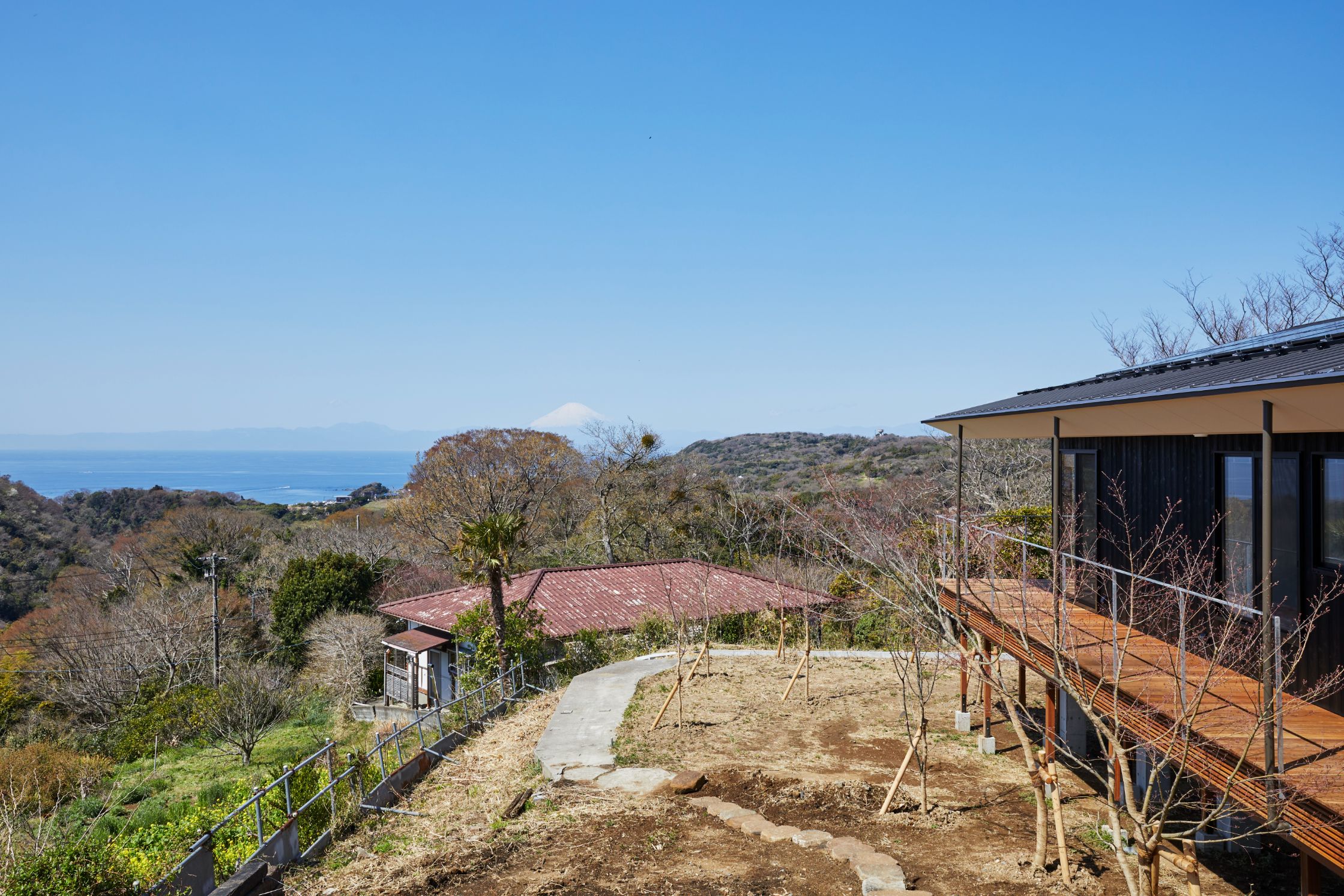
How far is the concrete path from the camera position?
10656 mm

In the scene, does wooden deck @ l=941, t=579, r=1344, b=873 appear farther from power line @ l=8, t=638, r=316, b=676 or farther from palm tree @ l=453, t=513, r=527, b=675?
power line @ l=8, t=638, r=316, b=676

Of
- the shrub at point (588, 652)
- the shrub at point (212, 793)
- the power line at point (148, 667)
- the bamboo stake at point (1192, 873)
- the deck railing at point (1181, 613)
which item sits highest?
the deck railing at point (1181, 613)

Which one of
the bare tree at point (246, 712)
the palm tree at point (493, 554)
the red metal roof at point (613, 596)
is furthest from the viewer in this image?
the bare tree at point (246, 712)

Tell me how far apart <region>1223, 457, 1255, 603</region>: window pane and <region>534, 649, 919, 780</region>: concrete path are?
7112mm

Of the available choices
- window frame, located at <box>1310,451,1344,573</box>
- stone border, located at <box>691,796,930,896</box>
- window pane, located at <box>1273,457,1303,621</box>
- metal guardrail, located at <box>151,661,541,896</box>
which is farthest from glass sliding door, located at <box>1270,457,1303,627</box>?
metal guardrail, located at <box>151,661,541,896</box>

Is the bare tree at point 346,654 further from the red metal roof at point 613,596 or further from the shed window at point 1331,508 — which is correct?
the shed window at point 1331,508

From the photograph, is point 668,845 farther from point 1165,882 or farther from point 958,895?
point 1165,882

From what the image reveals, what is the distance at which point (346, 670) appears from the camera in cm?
2903

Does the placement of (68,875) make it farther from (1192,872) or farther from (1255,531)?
(1255,531)

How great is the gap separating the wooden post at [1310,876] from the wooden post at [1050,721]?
57.3 inches

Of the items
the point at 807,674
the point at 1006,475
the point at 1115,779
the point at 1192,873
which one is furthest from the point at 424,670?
the point at 1192,873

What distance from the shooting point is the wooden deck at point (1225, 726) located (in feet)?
15.1

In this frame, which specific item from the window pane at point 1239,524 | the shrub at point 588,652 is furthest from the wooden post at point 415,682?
the window pane at point 1239,524

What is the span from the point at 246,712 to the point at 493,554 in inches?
391
